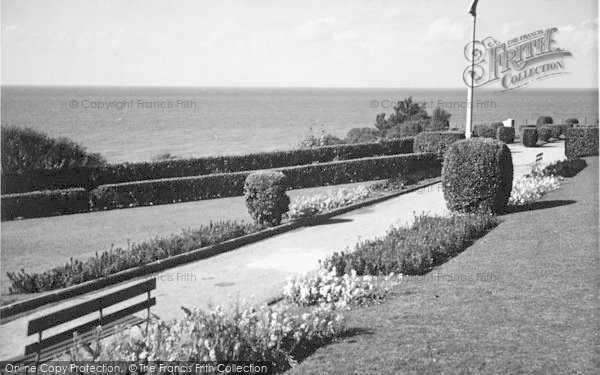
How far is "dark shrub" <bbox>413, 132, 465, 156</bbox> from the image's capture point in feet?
99.8

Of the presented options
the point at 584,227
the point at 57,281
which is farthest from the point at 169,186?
the point at 584,227

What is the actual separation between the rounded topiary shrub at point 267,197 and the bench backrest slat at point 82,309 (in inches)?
323

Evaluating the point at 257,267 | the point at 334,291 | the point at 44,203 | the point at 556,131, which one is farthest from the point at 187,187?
the point at 556,131

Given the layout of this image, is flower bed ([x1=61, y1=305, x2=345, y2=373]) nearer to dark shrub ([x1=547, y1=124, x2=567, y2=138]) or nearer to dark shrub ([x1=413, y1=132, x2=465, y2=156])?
dark shrub ([x1=413, y1=132, x2=465, y2=156])

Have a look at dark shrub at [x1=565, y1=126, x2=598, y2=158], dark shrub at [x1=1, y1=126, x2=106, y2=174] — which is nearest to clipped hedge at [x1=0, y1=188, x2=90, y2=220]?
dark shrub at [x1=1, y1=126, x2=106, y2=174]

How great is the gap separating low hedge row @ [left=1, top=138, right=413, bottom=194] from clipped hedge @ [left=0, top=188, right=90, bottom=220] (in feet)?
3.96

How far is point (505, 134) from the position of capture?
42.5 metres

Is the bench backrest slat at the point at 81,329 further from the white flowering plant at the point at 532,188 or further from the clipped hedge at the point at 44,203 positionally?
the clipped hedge at the point at 44,203

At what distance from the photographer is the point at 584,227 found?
13055mm

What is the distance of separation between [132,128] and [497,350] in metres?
91.0

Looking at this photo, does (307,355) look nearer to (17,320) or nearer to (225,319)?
(225,319)

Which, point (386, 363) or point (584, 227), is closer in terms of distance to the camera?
point (386, 363)

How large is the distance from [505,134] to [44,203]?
1275 inches

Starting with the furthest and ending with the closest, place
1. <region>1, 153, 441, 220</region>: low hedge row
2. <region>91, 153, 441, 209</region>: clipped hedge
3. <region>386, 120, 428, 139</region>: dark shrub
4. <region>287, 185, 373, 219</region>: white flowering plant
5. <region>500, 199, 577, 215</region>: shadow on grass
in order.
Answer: <region>386, 120, 428, 139</region>: dark shrub, <region>91, 153, 441, 209</region>: clipped hedge, <region>1, 153, 441, 220</region>: low hedge row, <region>287, 185, 373, 219</region>: white flowering plant, <region>500, 199, 577, 215</region>: shadow on grass
